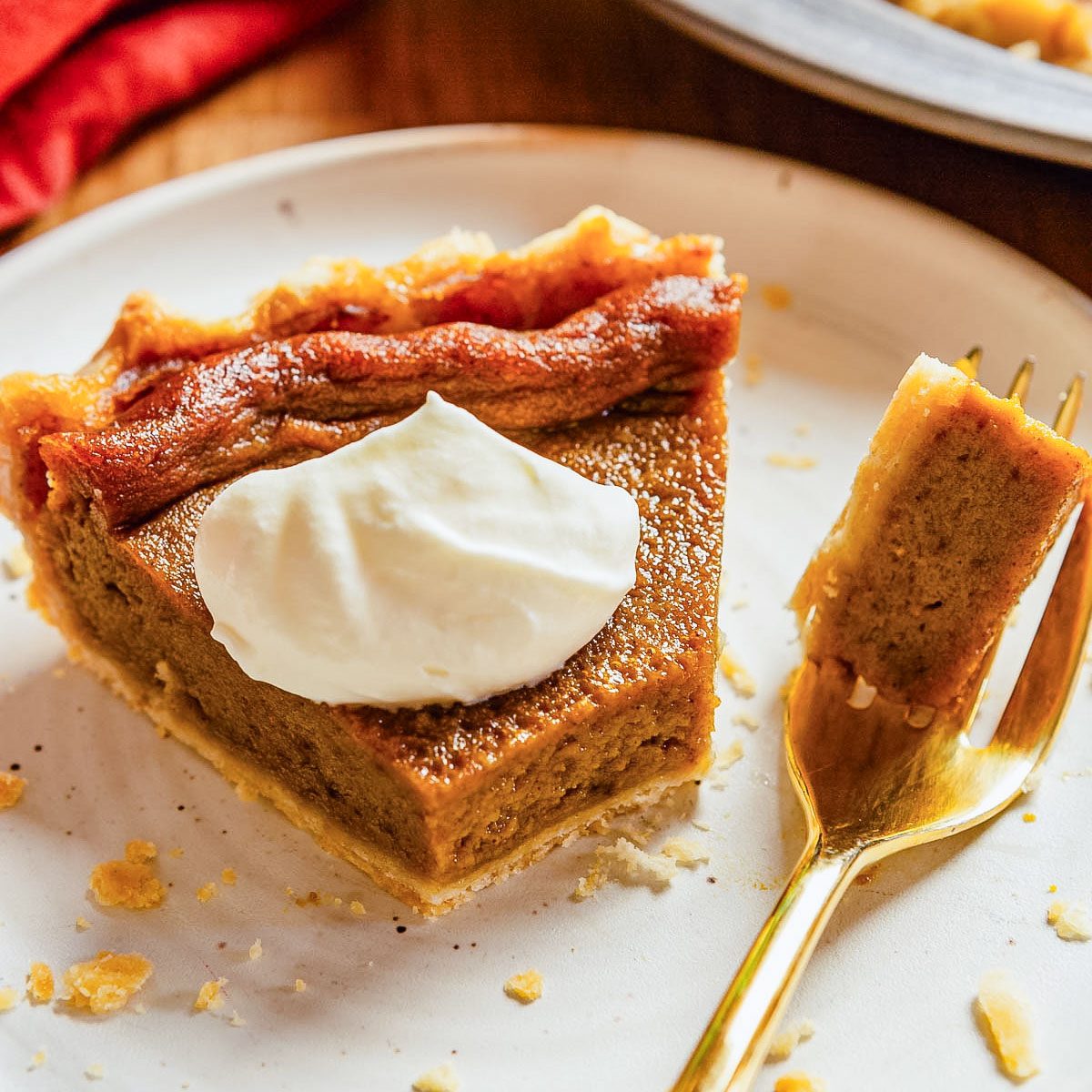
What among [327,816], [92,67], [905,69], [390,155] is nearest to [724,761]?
[327,816]

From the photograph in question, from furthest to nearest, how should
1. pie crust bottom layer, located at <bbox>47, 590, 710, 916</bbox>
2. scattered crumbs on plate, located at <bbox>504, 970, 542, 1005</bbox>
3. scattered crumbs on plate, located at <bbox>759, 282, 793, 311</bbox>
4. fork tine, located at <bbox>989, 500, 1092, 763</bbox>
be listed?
scattered crumbs on plate, located at <bbox>759, 282, 793, 311</bbox>, fork tine, located at <bbox>989, 500, 1092, 763</bbox>, pie crust bottom layer, located at <bbox>47, 590, 710, 916</bbox>, scattered crumbs on plate, located at <bbox>504, 970, 542, 1005</bbox>

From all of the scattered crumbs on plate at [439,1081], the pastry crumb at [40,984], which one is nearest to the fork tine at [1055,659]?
the scattered crumbs on plate at [439,1081]

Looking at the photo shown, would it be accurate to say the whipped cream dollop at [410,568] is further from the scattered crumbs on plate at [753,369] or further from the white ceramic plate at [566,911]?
the scattered crumbs on plate at [753,369]

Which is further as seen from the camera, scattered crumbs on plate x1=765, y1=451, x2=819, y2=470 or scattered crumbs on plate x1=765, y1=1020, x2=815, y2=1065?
scattered crumbs on plate x1=765, y1=451, x2=819, y2=470

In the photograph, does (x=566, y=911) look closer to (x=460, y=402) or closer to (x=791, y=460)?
(x=460, y=402)

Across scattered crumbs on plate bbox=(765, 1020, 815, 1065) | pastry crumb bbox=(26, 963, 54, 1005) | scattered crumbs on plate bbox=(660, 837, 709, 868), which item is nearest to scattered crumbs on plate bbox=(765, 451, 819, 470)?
scattered crumbs on plate bbox=(660, 837, 709, 868)

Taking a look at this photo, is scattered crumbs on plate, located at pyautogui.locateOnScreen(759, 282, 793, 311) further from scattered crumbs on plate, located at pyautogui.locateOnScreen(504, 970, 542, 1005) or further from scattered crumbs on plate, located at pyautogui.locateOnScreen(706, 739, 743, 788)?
scattered crumbs on plate, located at pyautogui.locateOnScreen(504, 970, 542, 1005)

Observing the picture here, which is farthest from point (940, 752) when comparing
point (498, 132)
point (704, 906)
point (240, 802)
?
point (498, 132)
